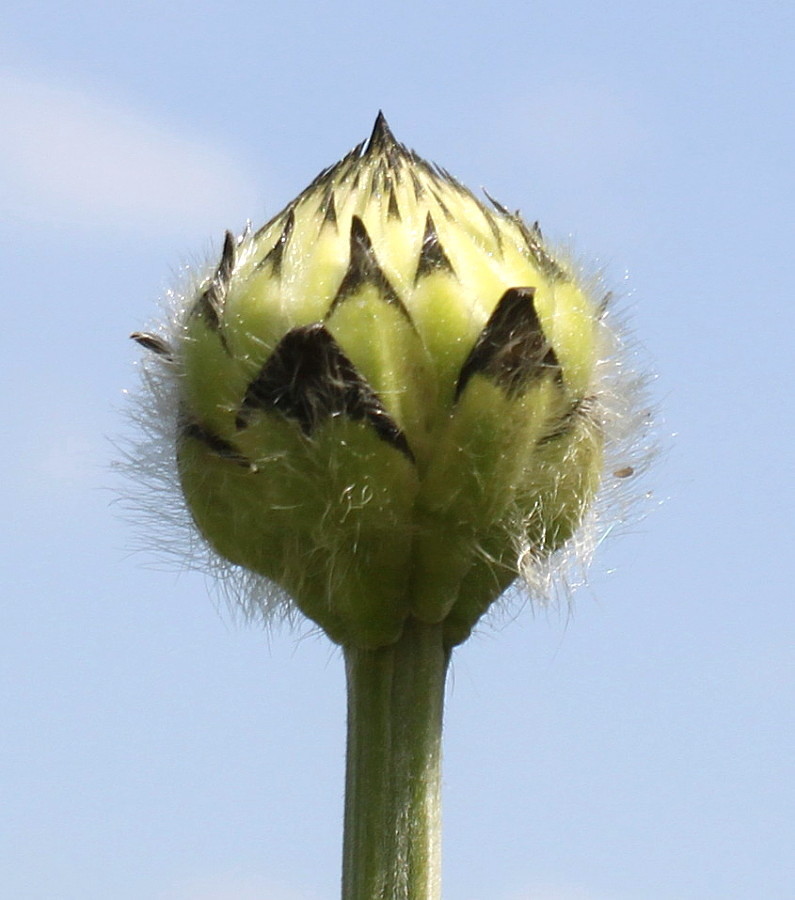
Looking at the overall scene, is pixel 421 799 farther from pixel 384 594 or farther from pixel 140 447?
pixel 140 447

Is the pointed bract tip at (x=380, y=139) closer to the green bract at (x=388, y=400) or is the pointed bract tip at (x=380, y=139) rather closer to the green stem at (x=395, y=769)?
the green bract at (x=388, y=400)

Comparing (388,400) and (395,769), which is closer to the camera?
(388,400)

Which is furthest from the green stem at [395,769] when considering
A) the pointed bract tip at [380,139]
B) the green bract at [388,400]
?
the pointed bract tip at [380,139]

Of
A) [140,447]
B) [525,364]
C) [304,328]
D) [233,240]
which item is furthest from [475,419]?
[140,447]

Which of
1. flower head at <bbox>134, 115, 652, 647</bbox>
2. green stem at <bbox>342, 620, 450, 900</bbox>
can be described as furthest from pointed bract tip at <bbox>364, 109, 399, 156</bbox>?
green stem at <bbox>342, 620, 450, 900</bbox>

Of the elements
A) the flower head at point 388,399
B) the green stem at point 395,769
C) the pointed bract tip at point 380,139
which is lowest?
the green stem at point 395,769

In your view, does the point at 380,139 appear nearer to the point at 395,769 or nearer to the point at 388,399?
the point at 388,399

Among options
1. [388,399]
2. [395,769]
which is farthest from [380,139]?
[395,769]
